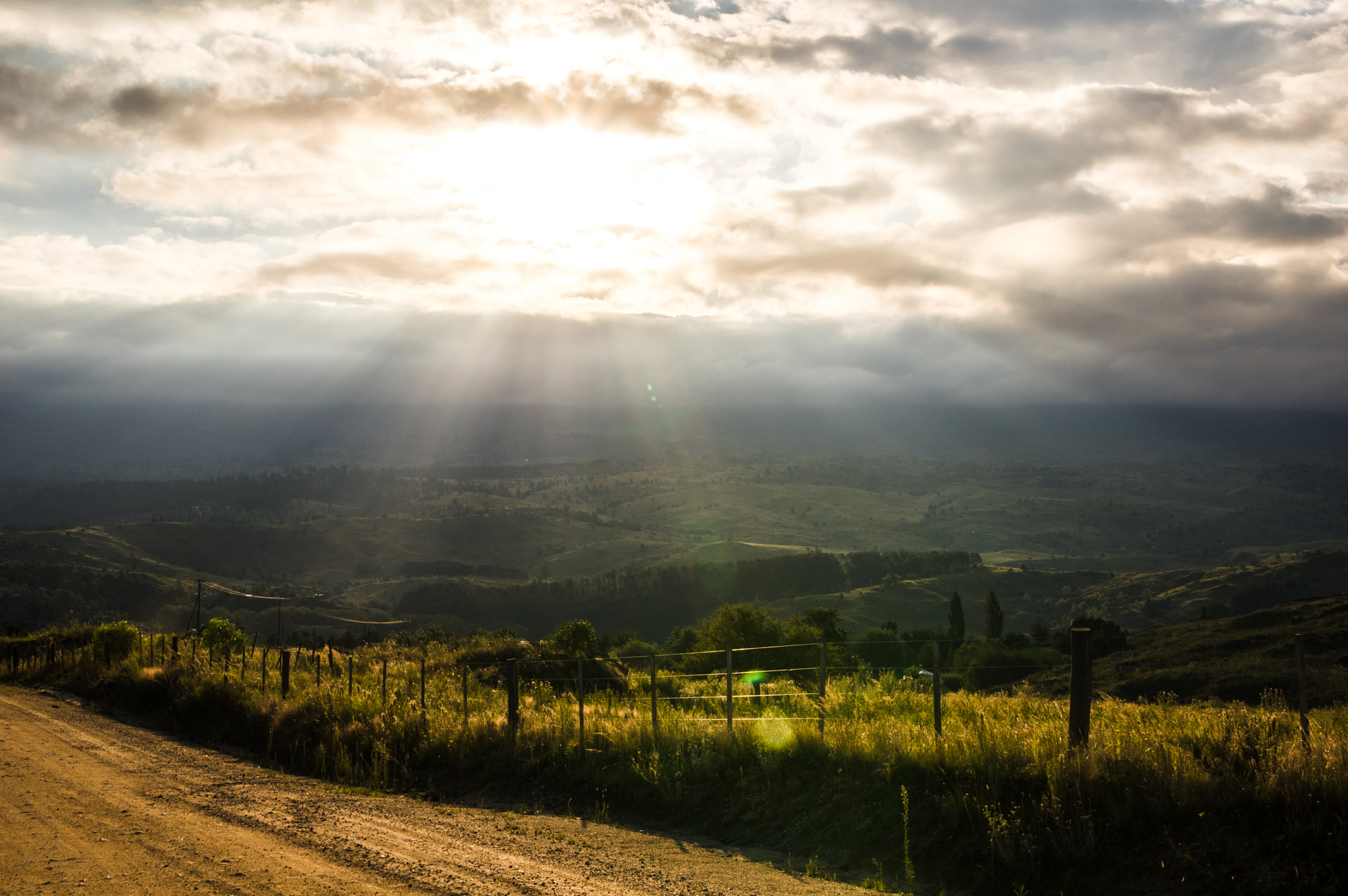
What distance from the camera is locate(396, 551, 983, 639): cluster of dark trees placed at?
5856 inches

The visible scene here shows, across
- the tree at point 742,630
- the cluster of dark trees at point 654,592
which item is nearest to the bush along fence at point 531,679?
the tree at point 742,630

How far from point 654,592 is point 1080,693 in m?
148

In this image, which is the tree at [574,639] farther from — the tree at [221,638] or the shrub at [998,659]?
the shrub at [998,659]

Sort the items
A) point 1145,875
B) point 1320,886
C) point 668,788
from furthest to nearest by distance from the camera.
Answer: point 668,788
point 1145,875
point 1320,886

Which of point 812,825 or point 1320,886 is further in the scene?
point 812,825

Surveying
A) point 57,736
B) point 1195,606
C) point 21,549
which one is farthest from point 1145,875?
point 21,549

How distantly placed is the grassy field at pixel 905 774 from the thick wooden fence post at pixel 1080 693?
0.19m

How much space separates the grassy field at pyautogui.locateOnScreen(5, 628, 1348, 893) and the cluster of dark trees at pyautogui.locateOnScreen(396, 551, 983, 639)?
123348 mm

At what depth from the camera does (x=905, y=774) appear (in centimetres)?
1155

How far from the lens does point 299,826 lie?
1130cm

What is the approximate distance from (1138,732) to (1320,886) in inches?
129

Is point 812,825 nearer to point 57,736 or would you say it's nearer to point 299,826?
point 299,826

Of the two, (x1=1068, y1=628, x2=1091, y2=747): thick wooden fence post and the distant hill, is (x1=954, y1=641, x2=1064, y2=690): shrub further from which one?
(x1=1068, y1=628, x2=1091, y2=747): thick wooden fence post

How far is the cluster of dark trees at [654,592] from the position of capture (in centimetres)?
14875
